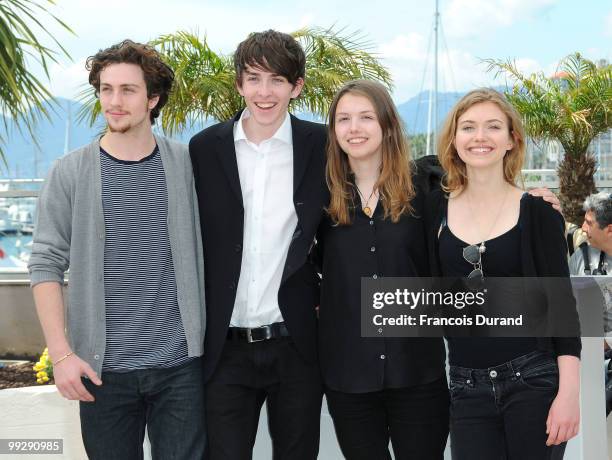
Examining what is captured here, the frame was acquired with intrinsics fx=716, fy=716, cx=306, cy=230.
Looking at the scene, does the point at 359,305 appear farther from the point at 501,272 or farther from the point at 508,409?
the point at 508,409

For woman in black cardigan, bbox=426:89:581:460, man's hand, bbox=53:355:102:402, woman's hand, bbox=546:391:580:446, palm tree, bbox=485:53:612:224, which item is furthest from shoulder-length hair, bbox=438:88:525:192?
palm tree, bbox=485:53:612:224

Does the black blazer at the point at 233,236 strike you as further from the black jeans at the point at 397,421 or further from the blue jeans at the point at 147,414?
the black jeans at the point at 397,421

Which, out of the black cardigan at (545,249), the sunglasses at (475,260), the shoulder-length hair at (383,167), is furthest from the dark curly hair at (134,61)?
the black cardigan at (545,249)

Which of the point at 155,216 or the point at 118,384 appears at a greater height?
the point at 155,216

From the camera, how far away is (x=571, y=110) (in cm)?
1110

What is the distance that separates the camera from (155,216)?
2.73m

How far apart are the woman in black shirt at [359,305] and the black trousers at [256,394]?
0.10 metres

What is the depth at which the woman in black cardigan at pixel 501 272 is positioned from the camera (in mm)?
2361

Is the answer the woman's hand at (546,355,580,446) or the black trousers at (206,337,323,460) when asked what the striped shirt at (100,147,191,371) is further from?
the woman's hand at (546,355,580,446)

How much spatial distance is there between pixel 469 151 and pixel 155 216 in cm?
120

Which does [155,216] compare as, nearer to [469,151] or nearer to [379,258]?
[379,258]

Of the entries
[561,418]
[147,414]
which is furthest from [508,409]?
[147,414]

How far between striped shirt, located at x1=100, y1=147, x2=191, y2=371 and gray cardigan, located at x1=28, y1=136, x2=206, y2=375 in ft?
0.10

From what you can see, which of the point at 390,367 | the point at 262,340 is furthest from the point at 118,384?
the point at 390,367
